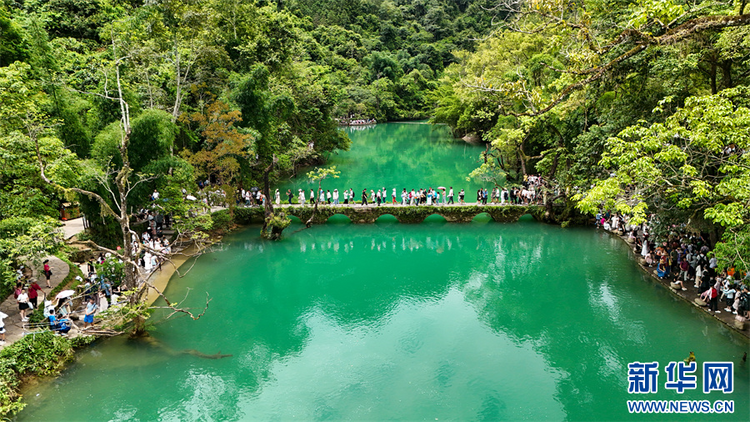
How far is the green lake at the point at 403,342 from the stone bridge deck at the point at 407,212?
3587mm

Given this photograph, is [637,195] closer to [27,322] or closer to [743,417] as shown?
[743,417]

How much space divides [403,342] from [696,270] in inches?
390

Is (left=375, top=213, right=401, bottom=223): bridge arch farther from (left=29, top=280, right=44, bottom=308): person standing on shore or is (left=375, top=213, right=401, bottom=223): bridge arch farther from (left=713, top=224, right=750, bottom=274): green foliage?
(left=29, top=280, right=44, bottom=308): person standing on shore

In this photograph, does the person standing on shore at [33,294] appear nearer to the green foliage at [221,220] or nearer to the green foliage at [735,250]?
the green foliage at [221,220]

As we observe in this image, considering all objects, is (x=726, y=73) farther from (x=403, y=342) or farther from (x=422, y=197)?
(x=422, y=197)

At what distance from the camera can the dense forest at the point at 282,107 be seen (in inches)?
420

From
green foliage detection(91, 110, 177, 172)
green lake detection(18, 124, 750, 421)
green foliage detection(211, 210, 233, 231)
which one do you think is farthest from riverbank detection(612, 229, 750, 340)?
green foliage detection(91, 110, 177, 172)

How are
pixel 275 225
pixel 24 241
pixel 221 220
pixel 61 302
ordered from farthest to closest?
pixel 221 220 < pixel 275 225 < pixel 61 302 < pixel 24 241

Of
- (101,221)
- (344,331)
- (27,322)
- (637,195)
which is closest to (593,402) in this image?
(637,195)

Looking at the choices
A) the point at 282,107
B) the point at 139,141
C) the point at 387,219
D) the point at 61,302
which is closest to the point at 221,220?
the point at 139,141

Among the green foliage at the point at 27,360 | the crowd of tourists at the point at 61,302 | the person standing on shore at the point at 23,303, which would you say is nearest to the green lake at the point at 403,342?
the green foliage at the point at 27,360

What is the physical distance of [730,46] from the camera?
1297 centimetres

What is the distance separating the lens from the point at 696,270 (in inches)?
603

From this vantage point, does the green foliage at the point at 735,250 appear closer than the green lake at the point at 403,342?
No
